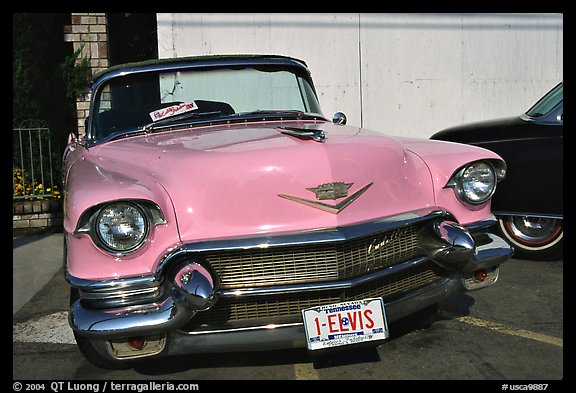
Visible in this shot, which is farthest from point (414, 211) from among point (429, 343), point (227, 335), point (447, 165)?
point (227, 335)

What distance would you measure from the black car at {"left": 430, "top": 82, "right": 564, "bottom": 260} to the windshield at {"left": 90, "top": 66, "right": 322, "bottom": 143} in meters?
1.99

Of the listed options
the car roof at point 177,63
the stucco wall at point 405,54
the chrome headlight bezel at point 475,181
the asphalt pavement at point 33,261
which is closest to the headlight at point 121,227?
the car roof at point 177,63

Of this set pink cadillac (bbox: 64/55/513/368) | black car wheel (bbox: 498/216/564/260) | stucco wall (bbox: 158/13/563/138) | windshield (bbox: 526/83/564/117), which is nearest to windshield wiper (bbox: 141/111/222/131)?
pink cadillac (bbox: 64/55/513/368)

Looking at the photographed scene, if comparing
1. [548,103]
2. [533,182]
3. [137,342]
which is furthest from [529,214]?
[137,342]

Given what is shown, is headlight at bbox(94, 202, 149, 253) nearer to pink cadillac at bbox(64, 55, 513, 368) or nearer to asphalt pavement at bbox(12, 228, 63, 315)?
pink cadillac at bbox(64, 55, 513, 368)

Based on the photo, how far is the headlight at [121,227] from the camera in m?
2.34

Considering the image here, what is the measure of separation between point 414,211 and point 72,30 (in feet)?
18.8

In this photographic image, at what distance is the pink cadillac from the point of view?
2.33 m

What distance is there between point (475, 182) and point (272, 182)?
118 centimetres

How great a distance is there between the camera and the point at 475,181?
2959mm

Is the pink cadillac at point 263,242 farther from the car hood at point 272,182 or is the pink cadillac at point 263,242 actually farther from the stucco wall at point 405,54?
the stucco wall at point 405,54

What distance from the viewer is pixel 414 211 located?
8.99 ft

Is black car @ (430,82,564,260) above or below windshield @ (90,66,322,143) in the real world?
below

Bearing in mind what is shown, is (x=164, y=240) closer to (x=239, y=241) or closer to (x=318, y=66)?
(x=239, y=241)
